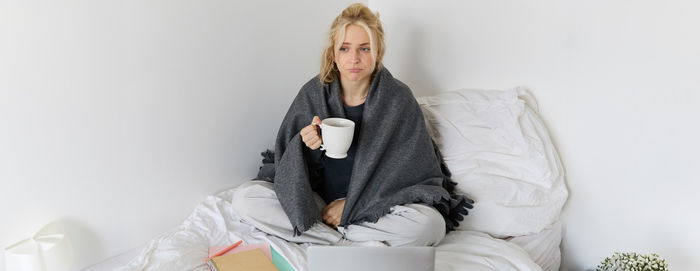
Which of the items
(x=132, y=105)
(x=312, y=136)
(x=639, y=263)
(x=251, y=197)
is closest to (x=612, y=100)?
(x=639, y=263)

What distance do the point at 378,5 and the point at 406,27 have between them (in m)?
0.21

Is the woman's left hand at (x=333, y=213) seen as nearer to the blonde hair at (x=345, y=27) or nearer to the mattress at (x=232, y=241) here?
the mattress at (x=232, y=241)

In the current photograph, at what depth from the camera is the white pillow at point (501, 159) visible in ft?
4.94

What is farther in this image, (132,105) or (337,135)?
(132,105)

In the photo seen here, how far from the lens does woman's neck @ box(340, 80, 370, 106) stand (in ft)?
5.23

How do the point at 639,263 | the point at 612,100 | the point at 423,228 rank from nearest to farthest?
the point at 639,263
the point at 423,228
the point at 612,100

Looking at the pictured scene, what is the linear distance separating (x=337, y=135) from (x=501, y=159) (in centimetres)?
68

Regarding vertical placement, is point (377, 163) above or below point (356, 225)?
above

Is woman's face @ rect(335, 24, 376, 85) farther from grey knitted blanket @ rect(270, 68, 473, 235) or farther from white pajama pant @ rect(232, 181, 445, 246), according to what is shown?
white pajama pant @ rect(232, 181, 445, 246)

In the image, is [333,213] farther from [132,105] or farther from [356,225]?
[132,105]

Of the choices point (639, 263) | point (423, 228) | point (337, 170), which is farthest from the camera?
point (337, 170)

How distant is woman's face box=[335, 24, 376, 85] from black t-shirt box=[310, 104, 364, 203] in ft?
0.44

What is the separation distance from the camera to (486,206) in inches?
59.6

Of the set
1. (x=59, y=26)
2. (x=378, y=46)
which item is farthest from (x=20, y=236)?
(x=378, y=46)
